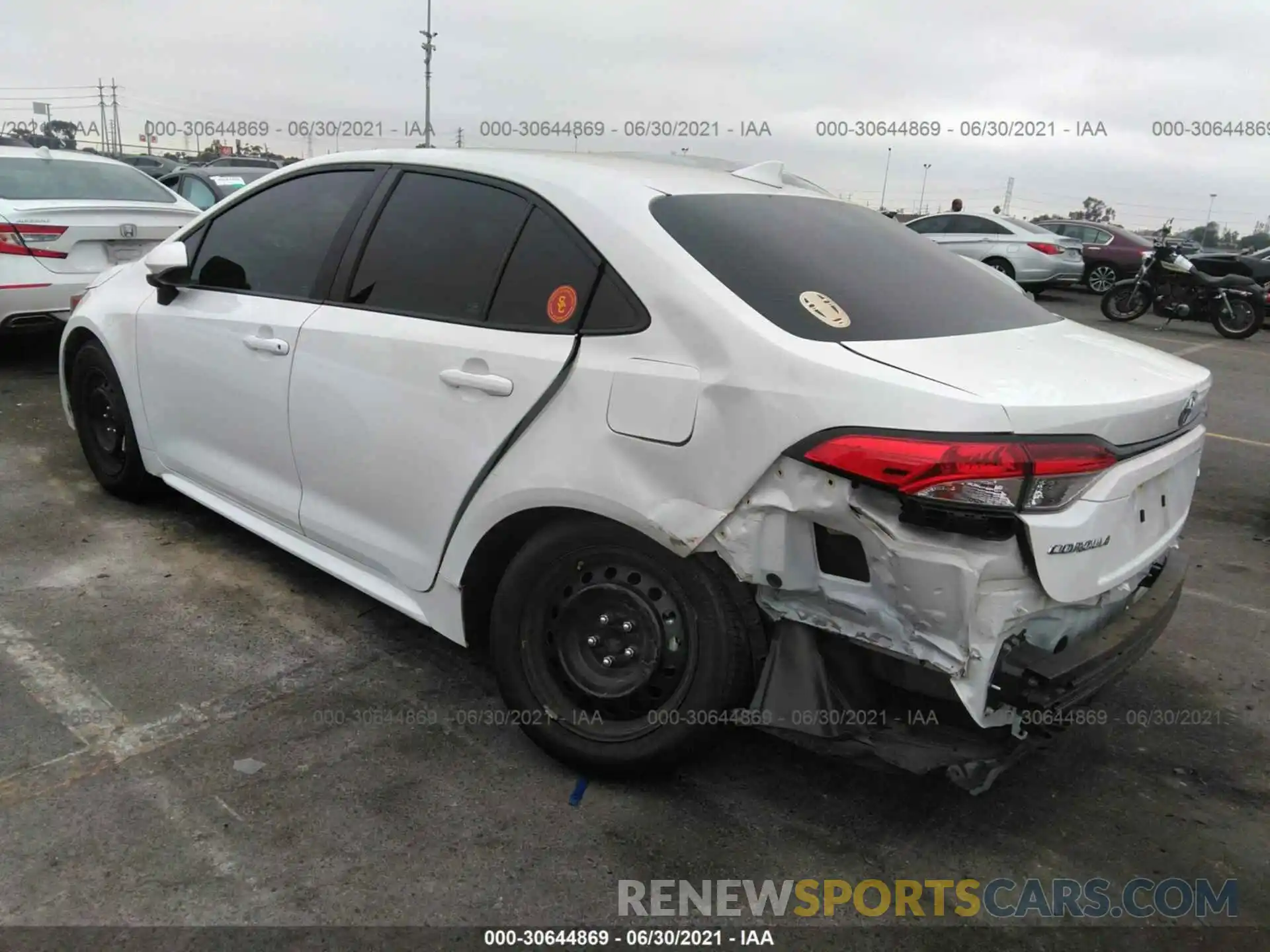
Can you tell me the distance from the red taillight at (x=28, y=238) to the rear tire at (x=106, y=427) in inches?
88.6

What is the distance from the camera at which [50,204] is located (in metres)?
6.24

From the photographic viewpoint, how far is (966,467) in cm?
190

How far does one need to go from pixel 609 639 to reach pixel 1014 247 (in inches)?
585

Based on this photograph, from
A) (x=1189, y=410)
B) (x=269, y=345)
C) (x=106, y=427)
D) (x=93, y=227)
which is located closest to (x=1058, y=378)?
(x=1189, y=410)

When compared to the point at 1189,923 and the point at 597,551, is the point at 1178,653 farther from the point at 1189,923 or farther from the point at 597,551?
the point at 597,551

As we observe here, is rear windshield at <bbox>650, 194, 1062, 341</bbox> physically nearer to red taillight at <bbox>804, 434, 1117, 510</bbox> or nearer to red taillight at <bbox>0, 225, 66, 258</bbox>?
red taillight at <bbox>804, 434, 1117, 510</bbox>

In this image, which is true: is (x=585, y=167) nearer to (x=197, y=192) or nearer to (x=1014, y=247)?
(x=197, y=192)

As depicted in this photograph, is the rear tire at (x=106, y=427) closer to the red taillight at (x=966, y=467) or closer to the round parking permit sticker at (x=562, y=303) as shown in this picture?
the round parking permit sticker at (x=562, y=303)

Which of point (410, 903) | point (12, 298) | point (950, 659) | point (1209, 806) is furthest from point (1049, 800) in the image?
point (12, 298)

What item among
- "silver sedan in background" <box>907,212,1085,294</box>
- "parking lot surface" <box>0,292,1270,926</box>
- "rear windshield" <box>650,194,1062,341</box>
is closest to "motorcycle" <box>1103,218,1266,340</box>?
"silver sedan in background" <box>907,212,1085,294</box>

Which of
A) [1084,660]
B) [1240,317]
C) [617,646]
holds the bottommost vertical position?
[1240,317]

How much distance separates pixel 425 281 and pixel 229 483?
1.30m

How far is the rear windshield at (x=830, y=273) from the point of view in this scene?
7.51ft

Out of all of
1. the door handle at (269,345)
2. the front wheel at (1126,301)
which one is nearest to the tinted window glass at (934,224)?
the front wheel at (1126,301)
